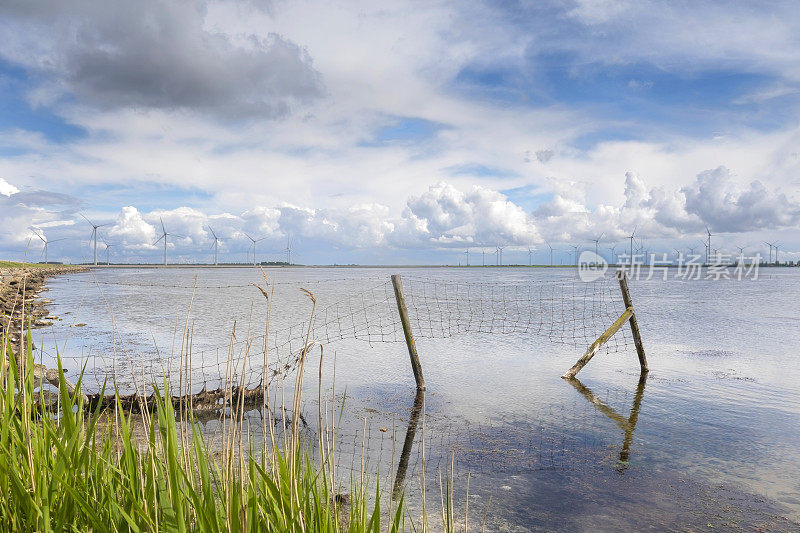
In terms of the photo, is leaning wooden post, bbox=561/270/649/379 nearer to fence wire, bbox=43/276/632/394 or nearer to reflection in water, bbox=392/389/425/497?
fence wire, bbox=43/276/632/394

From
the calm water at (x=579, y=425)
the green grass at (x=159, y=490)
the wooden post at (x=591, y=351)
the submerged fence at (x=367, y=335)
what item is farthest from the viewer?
the wooden post at (x=591, y=351)

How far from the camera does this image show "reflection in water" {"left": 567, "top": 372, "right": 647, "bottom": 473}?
28.2 feet

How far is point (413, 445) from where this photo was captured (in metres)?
8.87

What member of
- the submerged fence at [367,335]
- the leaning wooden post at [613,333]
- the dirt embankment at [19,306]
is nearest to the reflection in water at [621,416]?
the leaning wooden post at [613,333]

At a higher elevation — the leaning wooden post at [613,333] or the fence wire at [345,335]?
the leaning wooden post at [613,333]

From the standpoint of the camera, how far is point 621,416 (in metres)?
10.8

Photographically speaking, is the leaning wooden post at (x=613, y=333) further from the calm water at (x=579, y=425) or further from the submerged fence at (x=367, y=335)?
the calm water at (x=579, y=425)

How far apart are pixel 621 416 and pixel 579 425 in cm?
134

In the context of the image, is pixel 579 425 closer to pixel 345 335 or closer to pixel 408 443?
pixel 408 443

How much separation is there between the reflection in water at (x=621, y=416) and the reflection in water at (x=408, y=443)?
3135 mm

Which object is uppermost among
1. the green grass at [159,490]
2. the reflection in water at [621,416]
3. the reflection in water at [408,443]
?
the green grass at [159,490]

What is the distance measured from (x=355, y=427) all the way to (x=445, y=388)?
3.94 metres

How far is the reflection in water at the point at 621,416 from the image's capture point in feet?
28.2

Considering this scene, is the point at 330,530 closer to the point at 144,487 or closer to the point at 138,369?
the point at 144,487
